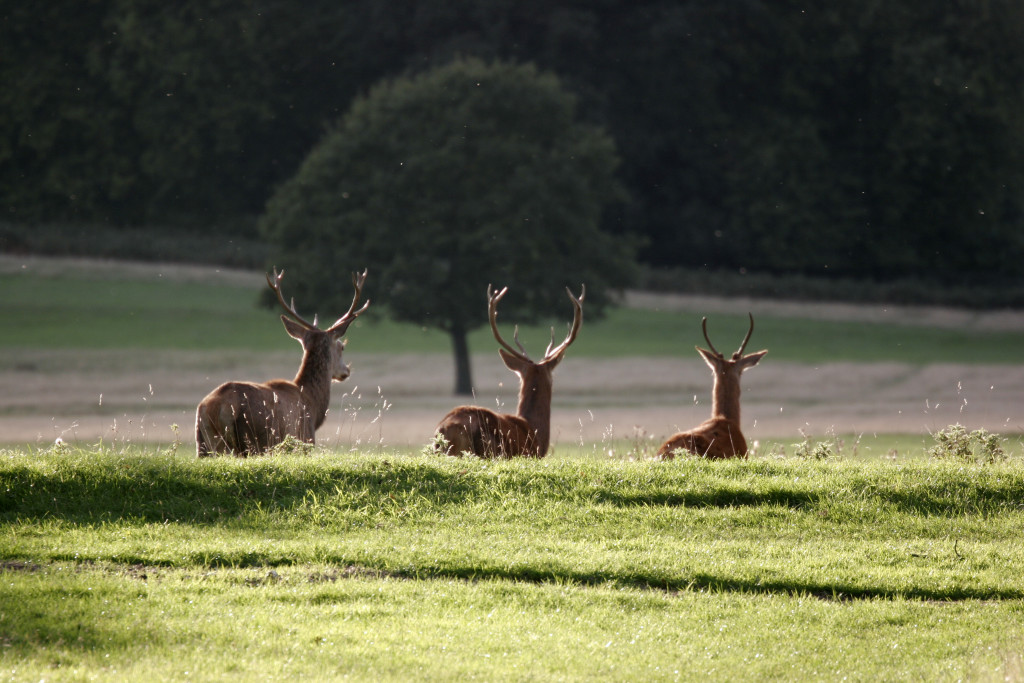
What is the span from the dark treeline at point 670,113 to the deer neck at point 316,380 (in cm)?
3672

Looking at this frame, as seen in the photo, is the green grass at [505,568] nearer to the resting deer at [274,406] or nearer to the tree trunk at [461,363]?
the resting deer at [274,406]

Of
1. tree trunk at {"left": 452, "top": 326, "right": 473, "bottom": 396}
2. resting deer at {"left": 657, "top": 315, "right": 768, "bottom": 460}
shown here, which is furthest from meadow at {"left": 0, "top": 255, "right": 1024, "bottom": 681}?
tree trunk at {"left": 452, "top": 326, "right": 473, "bottom": 396}

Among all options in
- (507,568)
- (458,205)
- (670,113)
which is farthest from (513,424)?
(670,113)

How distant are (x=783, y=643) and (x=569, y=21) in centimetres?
4205

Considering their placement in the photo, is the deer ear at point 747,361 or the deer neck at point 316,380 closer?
the deer neck at point 316,380

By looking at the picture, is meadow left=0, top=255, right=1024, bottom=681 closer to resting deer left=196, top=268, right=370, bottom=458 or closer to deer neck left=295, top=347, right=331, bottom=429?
resting deer left=196, top=268, right=370, bottom=458

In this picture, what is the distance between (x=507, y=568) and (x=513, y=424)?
365cm

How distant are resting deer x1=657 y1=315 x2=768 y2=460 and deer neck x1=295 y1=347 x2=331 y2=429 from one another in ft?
11.2

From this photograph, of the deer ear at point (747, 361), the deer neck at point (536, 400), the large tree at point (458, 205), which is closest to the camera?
the deer neck at point (536, 400)

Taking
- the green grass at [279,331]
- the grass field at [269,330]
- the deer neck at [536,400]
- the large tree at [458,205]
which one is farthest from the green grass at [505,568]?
the grass field at [269,330]

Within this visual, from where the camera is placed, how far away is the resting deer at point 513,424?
34.2 feet

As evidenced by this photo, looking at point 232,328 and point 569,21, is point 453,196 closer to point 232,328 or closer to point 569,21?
point 232,328

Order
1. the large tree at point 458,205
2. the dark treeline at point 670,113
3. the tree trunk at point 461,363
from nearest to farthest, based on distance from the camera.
Result: the large tree at point 458,205, the tree trunk at point 461,363, the dark treeline at point 670,113

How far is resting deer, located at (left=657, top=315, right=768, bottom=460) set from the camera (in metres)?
10.7
